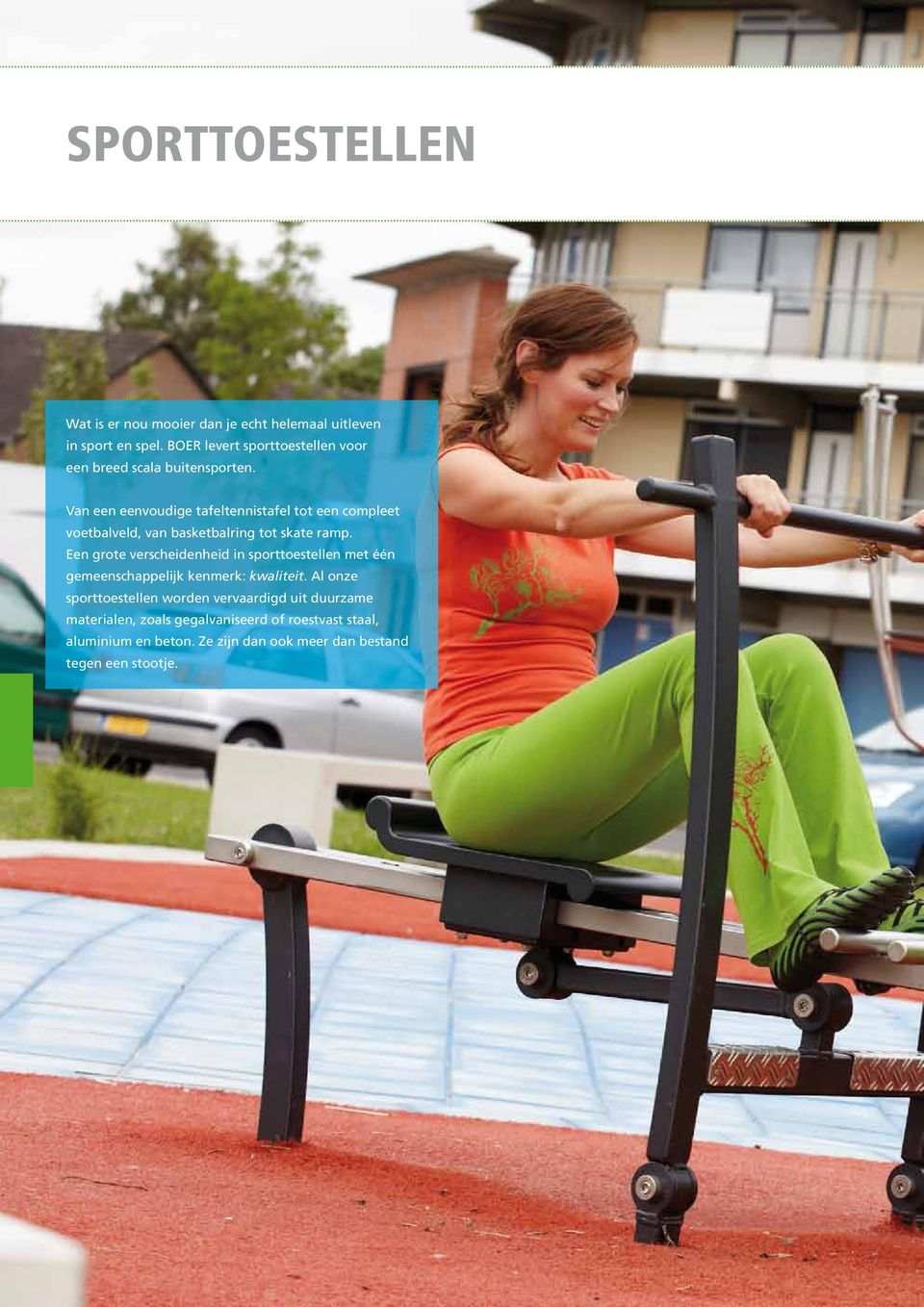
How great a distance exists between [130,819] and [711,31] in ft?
86.9

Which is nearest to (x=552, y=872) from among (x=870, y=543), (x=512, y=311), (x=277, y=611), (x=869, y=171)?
Result: (x=870, y=543)

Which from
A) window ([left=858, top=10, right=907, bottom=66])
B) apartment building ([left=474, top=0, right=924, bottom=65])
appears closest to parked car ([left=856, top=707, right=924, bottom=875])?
apartment building ([left=474, top=0, right=924, bottom=65])

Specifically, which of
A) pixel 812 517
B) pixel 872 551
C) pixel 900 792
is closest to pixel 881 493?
pixel 900 792

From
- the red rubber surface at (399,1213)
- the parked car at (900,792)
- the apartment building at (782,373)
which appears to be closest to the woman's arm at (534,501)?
the red rubber surface at (399,1213)

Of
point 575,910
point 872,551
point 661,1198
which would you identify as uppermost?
point 872,551

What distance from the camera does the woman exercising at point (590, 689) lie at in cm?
335

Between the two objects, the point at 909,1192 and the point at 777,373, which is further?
the point at 777,373

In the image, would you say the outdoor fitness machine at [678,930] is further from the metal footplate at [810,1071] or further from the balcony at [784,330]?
the balcony at [784,330]

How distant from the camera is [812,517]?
138 inches

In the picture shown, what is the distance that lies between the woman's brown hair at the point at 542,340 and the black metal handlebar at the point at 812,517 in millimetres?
627

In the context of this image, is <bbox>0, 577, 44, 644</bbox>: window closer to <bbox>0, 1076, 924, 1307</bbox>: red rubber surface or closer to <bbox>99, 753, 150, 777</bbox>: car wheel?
<bbox>99, 753, 150, 777</bbox>: car wheel

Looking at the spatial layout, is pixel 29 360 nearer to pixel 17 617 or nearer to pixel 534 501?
pixel 17 617

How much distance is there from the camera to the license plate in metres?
17.1

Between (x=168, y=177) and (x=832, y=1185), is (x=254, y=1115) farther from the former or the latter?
(x=168, y=177)
